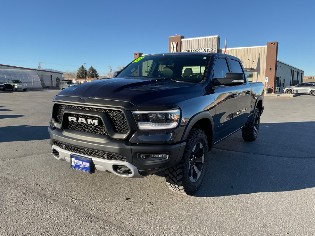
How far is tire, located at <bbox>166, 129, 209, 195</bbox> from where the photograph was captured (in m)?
3.55

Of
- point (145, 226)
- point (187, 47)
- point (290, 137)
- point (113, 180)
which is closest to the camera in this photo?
point (145, 226)

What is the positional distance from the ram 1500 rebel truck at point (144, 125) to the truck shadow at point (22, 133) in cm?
358

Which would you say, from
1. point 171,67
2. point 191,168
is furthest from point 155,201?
point 171,67

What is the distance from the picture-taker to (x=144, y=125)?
317cm

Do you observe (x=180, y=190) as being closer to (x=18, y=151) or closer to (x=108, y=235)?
(x=108, y=235)

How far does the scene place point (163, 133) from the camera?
10.5ft

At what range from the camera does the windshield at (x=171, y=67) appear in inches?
175

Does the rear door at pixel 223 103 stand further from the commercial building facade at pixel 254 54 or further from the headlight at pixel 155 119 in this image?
the commercial building facade at pixel 254 54

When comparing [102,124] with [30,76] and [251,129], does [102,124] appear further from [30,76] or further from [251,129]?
[30,76]

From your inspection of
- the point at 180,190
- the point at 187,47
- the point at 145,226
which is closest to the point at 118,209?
the point at 145,226

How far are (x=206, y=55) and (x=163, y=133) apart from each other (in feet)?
7.00

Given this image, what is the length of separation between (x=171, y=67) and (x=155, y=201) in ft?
7.21

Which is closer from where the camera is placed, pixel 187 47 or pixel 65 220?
pixel 65 220

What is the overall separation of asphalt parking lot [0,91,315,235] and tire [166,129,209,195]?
0.15m
